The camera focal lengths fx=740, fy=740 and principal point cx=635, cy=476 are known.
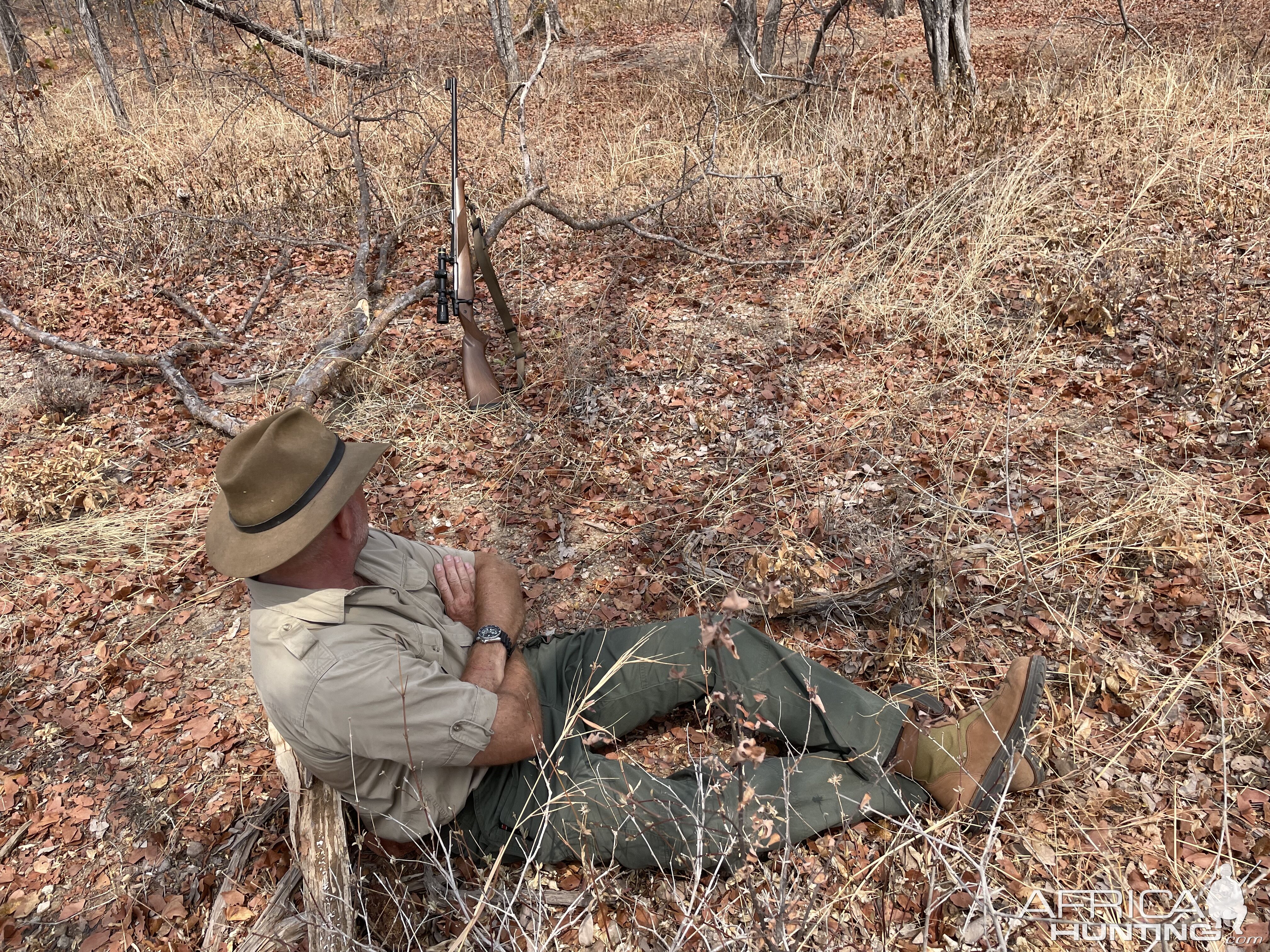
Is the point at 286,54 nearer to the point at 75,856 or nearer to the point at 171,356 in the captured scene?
the point at 171,356

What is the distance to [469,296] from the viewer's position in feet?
14.7

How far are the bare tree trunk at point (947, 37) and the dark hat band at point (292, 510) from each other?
7751 millimetres

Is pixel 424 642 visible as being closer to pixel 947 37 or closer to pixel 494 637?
pixel 494 637

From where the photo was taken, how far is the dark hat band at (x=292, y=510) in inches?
80.4

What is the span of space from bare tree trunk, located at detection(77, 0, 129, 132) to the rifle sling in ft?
24.5

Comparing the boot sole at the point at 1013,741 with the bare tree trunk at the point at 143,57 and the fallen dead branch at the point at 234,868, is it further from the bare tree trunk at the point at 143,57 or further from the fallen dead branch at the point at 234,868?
the bare tree trunk at the point at 143,57

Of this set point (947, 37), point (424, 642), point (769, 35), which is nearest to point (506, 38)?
point (769, 35)

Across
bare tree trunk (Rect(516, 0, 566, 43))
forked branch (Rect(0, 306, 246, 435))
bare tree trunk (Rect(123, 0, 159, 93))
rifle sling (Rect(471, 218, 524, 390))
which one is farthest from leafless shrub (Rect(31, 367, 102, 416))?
bare tree trunk (Rect(516, 0, 566, 43))

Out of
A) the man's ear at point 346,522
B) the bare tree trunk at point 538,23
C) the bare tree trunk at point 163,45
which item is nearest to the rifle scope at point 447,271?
the man's ear at point 346,522

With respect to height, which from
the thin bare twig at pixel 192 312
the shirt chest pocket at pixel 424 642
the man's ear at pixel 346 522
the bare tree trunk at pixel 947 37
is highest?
the bare tree trunk at pixel 947 37

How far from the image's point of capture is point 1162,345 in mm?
4285

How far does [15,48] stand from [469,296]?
13.5m

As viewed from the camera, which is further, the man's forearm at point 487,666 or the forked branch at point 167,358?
the forked branch at point 167,358

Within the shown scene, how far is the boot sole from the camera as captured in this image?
2.20 metres
